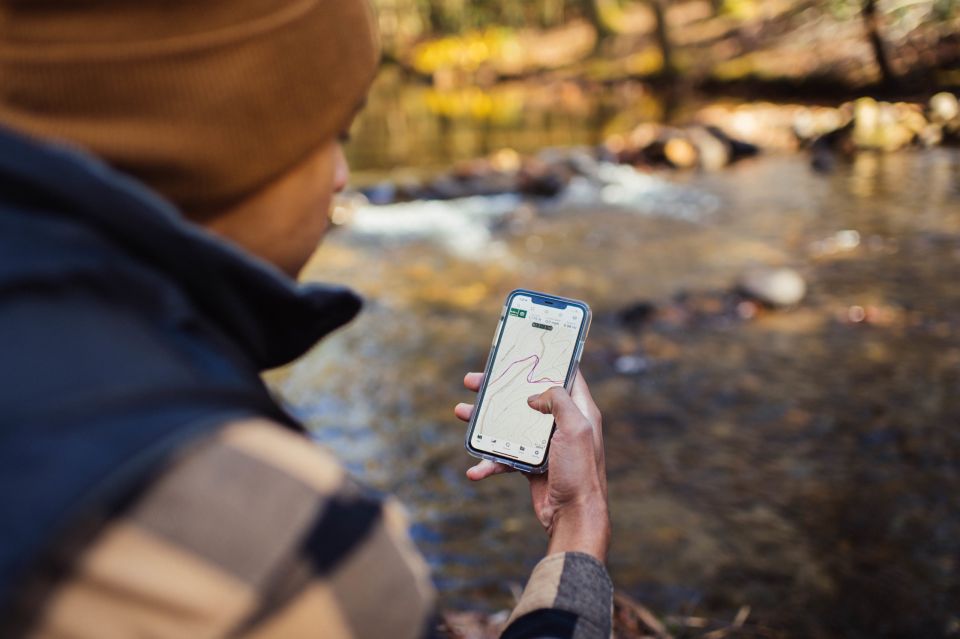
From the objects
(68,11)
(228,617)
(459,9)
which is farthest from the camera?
(459,9)

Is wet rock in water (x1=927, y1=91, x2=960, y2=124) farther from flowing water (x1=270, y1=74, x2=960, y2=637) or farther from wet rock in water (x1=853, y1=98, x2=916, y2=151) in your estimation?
flowing water (x1=270, y1=74, x2=960, y2=637)

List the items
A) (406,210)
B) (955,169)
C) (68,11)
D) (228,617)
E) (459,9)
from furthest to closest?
1. (459,9)
2. (406,210)
3. (955,169)
4. (68,11)
5. (228,617)

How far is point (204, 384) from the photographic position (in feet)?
2.88

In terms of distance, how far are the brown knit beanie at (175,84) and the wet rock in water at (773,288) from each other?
6.98m

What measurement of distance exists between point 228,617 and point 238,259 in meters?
0.43

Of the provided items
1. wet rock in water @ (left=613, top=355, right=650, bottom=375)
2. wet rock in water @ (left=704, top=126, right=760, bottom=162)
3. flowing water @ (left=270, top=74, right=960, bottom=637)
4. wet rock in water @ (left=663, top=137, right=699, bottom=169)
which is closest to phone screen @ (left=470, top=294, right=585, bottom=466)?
flowing water @ (left=270, top=74, right=960, bottom=637)

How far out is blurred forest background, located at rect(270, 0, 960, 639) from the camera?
4.11 meters

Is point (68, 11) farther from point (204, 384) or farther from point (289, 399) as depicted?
point (289, 399)

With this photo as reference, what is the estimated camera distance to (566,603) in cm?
143

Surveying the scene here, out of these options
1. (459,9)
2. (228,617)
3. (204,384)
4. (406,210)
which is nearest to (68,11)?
(204,384)

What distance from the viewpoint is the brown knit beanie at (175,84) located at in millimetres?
921

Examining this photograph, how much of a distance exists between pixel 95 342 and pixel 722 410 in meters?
5.34

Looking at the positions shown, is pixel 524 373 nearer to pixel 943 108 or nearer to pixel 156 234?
pixel 156 234

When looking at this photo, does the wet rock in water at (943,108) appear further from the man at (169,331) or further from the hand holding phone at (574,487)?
the man at (169,331)
